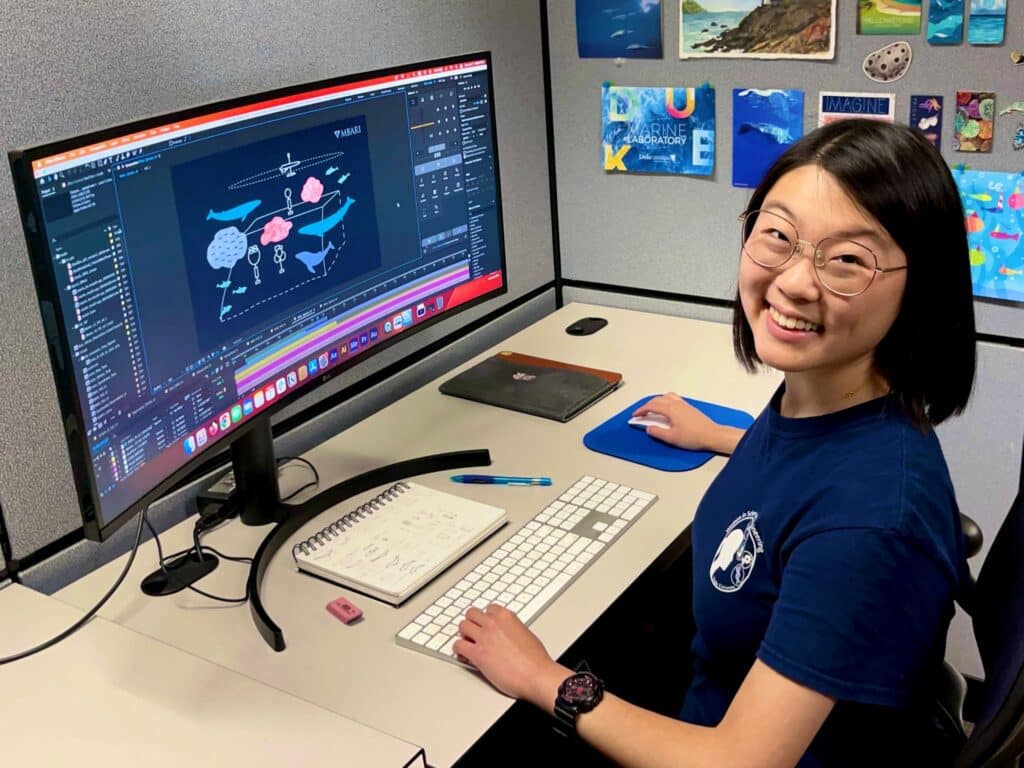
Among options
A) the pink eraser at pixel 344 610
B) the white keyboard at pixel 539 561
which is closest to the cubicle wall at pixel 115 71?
the pink eraser at pixel 344 610

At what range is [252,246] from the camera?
1223 millimetres

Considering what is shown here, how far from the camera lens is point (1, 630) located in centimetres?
113

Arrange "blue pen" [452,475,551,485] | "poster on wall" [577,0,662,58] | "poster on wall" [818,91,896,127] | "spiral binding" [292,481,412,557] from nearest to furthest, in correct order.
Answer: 1. "spiral binding" [292,481,412,557]
2. "blue pen" [452,475,551,485]
3. "poster on wall" [818,91,896,127]
4. "poster on wall" [577,0,662,58]

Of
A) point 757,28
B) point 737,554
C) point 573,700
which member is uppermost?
point 757,28

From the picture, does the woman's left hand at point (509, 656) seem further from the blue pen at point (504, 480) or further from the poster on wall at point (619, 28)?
the poster on wall at point (619, 28)

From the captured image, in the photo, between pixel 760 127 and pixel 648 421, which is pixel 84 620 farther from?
pixel 760 127

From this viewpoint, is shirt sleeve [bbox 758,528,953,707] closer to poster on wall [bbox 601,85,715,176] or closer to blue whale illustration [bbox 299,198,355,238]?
blue whale illustration [bbox 299,198,355,238]

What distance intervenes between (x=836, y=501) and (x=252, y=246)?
2.26 feet

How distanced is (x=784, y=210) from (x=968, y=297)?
7.3 inches

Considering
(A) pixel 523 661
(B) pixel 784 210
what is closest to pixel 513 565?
(A) pixel 523 661

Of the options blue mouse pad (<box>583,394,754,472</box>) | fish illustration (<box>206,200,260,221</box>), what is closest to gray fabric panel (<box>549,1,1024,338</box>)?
blue mouse pad (<box>583,394,754,472</box>)

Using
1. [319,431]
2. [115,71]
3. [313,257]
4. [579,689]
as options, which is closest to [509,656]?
[579,689]

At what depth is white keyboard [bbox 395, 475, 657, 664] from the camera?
114 centimetres

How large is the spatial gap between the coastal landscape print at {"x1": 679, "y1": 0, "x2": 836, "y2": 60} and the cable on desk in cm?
115
